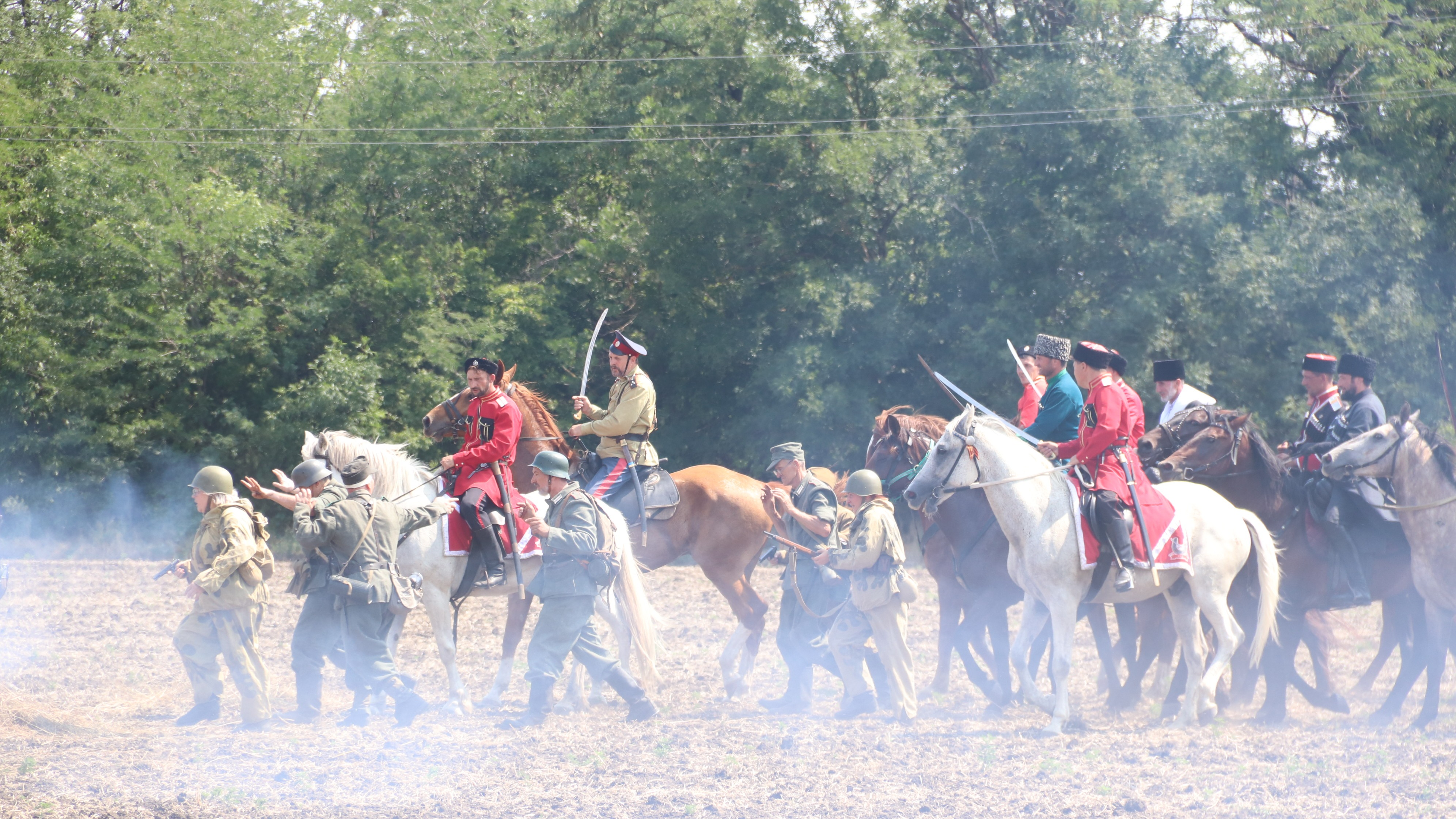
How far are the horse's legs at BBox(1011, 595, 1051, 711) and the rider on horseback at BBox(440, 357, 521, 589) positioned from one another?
3.27 m

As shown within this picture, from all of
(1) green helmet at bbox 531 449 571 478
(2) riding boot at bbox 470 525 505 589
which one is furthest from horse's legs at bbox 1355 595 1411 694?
(2) riding boot at bbox 470 525 505 589

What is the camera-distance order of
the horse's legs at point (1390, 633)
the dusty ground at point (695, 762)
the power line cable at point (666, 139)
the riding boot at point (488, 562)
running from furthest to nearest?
the power line cable at point (666, 139), the horse's legs at point (1390, 633), the riding boot at point (488, 562), the dusty ground at point (695, 762)

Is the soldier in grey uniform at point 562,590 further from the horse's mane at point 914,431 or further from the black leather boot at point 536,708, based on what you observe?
the horse's mane at point 914,431

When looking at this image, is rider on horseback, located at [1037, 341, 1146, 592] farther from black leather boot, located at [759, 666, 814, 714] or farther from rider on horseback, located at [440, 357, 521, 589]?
rider on horseback, located at [440, 357, 521, 589]

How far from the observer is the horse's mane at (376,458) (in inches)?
320

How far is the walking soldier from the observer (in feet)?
26.1

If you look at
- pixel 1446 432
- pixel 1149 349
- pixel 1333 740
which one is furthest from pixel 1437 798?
pixel 1446 432

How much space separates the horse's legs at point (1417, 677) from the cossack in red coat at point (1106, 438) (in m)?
2.10

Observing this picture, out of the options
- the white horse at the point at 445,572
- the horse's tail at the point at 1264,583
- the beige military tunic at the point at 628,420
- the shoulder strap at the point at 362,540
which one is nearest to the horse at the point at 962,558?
the horse's tail at the point at 1264,583

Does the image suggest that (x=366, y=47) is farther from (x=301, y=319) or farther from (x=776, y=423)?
(x=776, y=423)

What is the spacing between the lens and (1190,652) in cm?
820

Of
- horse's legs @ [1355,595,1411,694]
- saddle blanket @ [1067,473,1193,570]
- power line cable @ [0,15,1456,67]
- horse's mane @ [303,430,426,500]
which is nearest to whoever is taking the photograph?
saddle blanket @ [1067,473,1193,570]

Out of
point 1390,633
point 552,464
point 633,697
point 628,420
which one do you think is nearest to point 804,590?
point 633,697

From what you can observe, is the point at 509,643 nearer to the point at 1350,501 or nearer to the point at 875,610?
the point at 875,610
